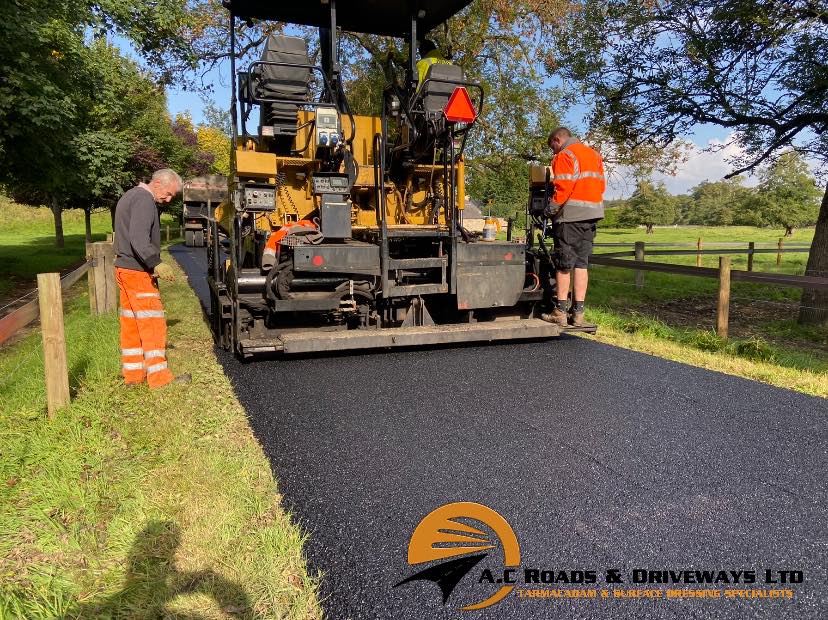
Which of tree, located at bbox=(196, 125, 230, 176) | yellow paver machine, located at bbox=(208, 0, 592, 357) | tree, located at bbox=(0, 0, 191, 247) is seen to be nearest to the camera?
yellow paver machine, located at bbox=(208, 0, 592, 357)

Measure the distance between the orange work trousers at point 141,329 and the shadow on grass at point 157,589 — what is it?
2438mm

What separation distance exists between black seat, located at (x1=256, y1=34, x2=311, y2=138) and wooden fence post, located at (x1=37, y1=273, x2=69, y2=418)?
112 inches

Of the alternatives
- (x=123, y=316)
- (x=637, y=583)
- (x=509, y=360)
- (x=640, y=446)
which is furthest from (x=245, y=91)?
(x=637, y=583)

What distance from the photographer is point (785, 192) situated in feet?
127

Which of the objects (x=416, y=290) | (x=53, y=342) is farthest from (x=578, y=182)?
(x=53, y=342)

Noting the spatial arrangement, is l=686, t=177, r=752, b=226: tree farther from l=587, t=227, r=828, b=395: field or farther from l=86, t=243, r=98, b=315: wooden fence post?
l=86, t=243, r=98, b=315: wooden fence post

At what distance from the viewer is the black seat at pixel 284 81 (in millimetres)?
5891

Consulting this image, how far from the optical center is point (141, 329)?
4.61m

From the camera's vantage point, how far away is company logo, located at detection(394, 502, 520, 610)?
2.23 m

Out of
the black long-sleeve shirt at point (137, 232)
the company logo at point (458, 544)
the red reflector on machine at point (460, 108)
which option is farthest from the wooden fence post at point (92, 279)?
the company logo at point (458, 544)

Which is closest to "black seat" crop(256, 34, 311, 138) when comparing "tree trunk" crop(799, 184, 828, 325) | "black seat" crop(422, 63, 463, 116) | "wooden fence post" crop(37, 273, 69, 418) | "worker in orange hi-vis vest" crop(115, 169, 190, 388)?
"black seat" crop(422, 63, 463, 116)

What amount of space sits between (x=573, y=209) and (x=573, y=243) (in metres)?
0.35

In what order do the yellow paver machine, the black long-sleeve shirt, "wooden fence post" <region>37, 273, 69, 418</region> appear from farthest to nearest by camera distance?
the yellow paver machine → the black long-sleeve shirt → "wooden fence post" <region>37, 273, 69, 418</region>

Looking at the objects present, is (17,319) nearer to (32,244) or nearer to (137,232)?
(137,232)
